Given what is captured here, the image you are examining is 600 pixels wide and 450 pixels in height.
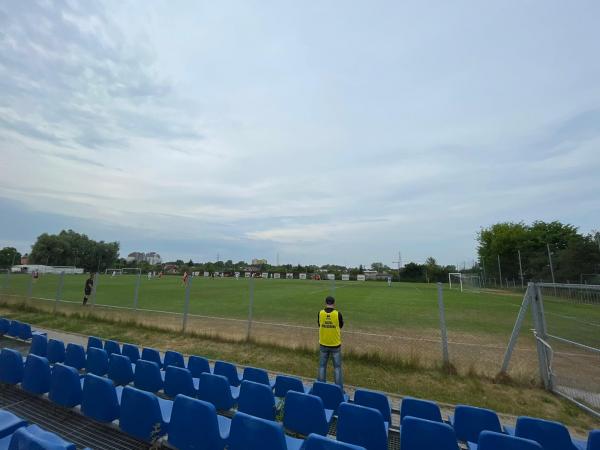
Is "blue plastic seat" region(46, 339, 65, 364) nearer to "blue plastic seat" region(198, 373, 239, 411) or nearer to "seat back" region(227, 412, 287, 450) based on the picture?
"blue plastic seat" region(198, 373, 239, 411)

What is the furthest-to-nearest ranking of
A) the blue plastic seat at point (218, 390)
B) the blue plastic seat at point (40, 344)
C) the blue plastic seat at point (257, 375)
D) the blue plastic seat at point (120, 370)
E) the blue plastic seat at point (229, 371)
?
the blue plastic seat at point (40, 344), the blue plastic seat at point (229, 371), the blue plastic seat at point (120, 370), the blue plastic seat at point (257, 375), the blue plastic seat at point (218, 390)

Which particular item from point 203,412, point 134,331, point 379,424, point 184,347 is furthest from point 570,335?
point 134,331

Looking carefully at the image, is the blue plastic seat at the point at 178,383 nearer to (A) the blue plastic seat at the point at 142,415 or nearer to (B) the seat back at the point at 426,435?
(A) the blue plastic seat at the point at 142,415

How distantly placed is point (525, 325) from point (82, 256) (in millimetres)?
127100

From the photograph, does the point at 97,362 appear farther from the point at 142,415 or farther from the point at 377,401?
the point at 377,401

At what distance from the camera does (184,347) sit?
377 inches

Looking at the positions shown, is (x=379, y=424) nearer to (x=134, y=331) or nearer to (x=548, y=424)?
(x=548, y=424)

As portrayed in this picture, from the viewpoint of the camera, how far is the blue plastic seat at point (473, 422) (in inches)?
145

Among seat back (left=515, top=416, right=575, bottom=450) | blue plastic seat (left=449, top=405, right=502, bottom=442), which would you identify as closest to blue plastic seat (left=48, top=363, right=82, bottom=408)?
blue plastic seat (left=449, top=405, right=502, bottom=442)

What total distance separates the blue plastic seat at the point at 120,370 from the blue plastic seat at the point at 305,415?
310 cm

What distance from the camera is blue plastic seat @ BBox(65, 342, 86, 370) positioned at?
5757 mm

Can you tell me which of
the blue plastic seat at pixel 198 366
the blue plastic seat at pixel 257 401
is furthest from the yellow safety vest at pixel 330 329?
the blue plastic seat at pixel 257 401

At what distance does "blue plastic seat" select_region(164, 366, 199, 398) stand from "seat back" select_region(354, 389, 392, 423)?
2439 mm

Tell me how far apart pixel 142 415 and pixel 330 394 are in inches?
98.0
